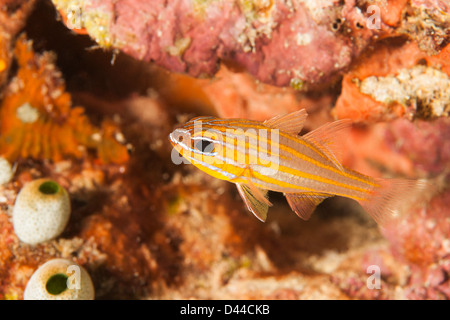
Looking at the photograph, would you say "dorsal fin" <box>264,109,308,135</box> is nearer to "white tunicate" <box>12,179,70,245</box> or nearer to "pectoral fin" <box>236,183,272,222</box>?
"pectoral fin" <box>236,183,272,222</box>

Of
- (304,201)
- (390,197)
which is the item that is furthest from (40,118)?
(390,197)

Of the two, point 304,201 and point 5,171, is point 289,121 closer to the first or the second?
point 304,201

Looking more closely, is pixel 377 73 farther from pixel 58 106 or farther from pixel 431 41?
pixel 58 106

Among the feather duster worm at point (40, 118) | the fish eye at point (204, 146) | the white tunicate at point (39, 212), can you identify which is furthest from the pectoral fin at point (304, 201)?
the feather duster worm at point (40, 118)

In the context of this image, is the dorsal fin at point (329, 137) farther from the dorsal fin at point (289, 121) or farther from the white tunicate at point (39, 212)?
the white tunicate at point (39, 212)

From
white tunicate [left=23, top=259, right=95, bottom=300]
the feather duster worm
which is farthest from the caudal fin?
the feather duster worm

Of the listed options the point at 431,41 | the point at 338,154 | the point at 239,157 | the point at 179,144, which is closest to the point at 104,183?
the point at 179,144
